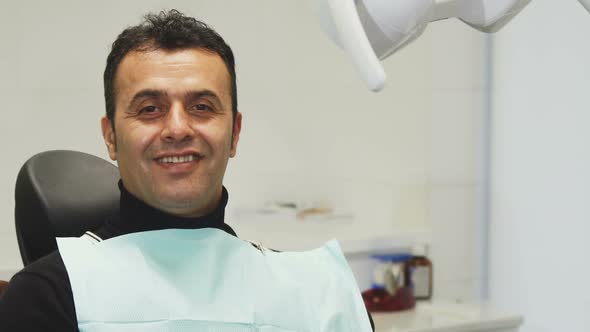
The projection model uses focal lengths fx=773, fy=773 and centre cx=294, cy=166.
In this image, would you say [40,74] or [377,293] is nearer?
[40,74]

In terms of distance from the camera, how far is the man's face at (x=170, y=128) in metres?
1.45

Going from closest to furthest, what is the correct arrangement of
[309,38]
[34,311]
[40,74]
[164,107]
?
[34,311] < [164,107] < [40,74] < [309,38]

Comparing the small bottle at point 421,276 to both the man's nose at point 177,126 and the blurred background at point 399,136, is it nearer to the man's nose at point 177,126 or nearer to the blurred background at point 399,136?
the blurred background at point 399,136

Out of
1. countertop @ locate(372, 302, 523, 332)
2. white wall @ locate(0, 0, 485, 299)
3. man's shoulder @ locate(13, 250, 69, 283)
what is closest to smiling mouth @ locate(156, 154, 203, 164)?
man's shoulder @ locate(13, 250, 69, 283)

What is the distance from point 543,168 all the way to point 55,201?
7.12 ft

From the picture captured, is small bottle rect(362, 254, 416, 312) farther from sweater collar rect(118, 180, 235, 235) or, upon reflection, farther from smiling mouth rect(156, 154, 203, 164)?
smiling mouth rect(156, 154, 203, 164)

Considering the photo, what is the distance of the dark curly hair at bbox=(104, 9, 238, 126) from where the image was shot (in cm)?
150

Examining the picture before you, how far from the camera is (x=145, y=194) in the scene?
1.49 m

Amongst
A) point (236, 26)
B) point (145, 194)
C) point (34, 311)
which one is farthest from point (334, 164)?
point (34, 311)

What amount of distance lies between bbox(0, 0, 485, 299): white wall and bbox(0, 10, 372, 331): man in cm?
105

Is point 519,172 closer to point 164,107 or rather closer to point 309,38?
point 309,38

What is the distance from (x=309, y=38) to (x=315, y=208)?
2.22 feet

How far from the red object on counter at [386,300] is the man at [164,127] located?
5.18ft

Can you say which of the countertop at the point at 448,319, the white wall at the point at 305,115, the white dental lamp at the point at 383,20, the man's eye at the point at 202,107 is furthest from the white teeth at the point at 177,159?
the countertop at the point at 448,319
